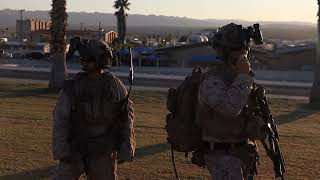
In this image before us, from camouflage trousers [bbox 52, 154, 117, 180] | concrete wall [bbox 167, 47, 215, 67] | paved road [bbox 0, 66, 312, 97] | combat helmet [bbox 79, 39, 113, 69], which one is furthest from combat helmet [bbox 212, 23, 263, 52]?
concrete wall [bbox 167, 47, 215, 67]

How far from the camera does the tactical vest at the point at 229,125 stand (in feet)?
14.4

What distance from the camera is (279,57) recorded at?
4731cm

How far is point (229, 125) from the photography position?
4387mm

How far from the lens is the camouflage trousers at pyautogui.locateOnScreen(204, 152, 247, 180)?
4383mm

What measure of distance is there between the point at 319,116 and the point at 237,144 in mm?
14072

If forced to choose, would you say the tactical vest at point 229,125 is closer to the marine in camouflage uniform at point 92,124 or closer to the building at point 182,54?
the marine in camouflage uniform at point 92,124

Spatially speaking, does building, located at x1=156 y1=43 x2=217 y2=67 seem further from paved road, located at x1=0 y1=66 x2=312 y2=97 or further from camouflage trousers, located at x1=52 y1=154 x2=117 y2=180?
camouflage trousers, located at x1=52 y1=154 x2=117 y2=180

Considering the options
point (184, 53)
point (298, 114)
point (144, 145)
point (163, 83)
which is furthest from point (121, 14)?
point (144, 145)

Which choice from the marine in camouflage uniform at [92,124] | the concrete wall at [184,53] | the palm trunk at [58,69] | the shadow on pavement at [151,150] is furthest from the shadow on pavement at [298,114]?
the concrete wall at [184,53]

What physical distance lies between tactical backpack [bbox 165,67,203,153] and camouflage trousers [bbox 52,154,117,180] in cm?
57

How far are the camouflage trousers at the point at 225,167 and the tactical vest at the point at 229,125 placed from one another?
119 millimetres

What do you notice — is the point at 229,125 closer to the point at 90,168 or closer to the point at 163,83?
the point at 90,168

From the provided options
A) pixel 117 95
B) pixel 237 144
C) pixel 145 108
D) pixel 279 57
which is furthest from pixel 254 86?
pixel 279 57

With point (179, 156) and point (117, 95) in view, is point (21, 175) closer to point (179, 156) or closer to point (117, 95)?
point (179, 156)
